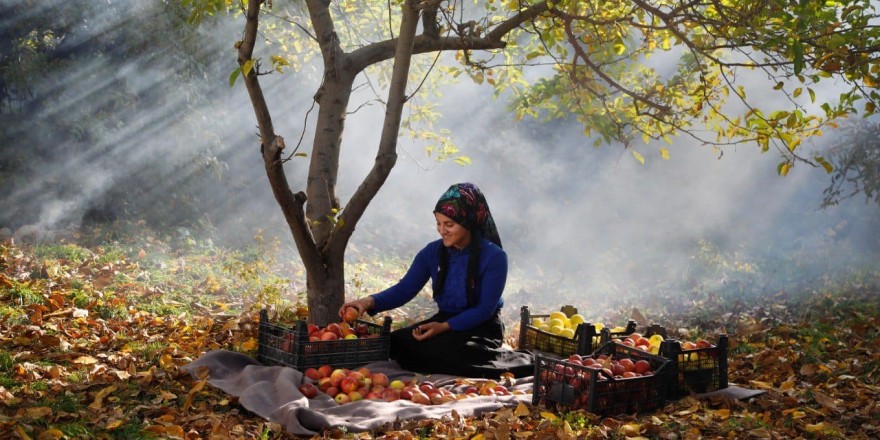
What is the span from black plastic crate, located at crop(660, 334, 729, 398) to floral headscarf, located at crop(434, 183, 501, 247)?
5.43 feet

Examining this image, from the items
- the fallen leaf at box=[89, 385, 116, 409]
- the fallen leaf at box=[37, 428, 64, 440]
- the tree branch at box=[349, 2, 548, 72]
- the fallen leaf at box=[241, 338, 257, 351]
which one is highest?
the tree branch at box=[349, 2, 548, 72]

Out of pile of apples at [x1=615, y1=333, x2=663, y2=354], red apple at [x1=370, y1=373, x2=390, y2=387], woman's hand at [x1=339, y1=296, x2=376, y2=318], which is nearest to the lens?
red apple at [x1=370, y1=373, x2=390, y2=387]

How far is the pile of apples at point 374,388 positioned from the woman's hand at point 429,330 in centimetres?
41

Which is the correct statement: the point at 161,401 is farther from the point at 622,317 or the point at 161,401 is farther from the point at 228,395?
the point at 622,317

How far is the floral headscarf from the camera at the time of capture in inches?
236

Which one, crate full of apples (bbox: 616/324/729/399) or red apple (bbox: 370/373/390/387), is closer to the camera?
crate full of apples (bbox: 616/324/729/399)

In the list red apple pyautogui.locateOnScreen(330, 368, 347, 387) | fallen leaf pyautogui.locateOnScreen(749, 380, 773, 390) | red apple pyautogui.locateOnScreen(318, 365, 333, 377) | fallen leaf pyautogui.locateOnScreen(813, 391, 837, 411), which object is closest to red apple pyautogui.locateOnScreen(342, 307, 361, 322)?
red apple pyautogui.locateOnScreen(318, 365, 333, 377)

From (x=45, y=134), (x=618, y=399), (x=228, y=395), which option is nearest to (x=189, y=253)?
(x=45, y=134)

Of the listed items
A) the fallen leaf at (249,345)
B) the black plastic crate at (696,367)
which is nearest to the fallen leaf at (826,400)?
the black plastic crate at (696,367)

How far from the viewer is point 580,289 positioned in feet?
47.2

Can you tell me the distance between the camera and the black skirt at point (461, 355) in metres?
5.82

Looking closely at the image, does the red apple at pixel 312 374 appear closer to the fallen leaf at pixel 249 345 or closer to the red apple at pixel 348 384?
the red apple at pixel 348 384

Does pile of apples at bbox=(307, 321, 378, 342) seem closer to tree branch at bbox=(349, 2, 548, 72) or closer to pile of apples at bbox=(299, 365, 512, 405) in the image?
pile of apples at bbox=(299, 365, 512, 405)

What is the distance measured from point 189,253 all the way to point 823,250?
10.3 m
